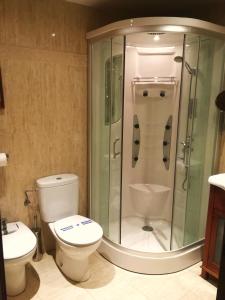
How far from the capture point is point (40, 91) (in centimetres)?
236

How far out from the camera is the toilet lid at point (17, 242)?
1.90 m

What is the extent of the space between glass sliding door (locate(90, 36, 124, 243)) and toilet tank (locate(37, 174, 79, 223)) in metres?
0.29

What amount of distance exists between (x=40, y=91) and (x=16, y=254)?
136 centimetres

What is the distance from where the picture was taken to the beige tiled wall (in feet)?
7.15

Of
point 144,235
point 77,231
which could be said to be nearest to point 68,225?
point 77,231

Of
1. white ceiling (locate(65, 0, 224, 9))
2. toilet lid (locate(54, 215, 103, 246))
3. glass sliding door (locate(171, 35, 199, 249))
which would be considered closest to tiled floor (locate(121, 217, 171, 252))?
glass sliding door (locate(171, 35, 199, 249))

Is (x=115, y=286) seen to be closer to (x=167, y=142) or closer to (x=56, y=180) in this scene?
(x=56, y=180)

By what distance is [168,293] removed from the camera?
210 cm

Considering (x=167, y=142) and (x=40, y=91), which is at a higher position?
(x=40, y=91)

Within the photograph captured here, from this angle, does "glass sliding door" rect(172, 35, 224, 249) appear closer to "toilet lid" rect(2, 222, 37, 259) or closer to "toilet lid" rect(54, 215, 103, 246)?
"toilet lid" rect(54, 215, 103, 246)

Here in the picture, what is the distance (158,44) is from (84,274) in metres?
2.37

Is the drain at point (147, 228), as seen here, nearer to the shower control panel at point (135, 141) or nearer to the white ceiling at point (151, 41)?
the shower control panel at point (135, 141)

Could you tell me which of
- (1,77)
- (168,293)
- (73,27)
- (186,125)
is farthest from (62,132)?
(168,293)

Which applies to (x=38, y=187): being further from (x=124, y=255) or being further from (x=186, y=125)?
(x=186, y=125)
